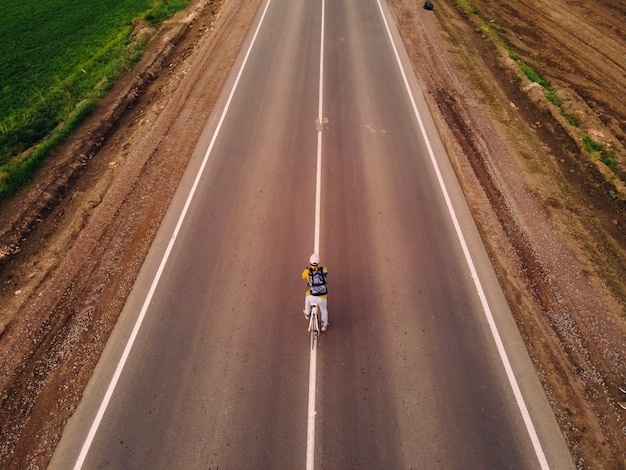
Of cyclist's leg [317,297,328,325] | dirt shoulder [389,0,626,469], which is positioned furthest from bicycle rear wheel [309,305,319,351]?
dirt shoulder [389,0,626,469]

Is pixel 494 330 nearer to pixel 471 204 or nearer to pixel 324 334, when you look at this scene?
pixel 324 334

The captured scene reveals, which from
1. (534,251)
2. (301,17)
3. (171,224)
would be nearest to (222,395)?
(171,224)

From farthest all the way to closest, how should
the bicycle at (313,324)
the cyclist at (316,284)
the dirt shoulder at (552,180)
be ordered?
the bicycle at (313,324), the dirt shoulder at (552,180), the cyclist at (316,284)

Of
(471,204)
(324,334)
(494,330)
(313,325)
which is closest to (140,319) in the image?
(313,325)

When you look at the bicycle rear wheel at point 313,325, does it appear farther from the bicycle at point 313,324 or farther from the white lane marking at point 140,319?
the white lane marking at point 140,319

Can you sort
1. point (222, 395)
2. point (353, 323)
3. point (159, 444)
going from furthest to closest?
point (353, 323) < point (222, 395) < point (159, 444)

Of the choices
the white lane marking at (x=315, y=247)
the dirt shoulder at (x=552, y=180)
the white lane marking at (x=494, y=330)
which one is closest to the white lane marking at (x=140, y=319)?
the white lane marking at (x=315, y=247)

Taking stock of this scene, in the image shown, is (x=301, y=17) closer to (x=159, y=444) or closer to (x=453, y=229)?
(x=453, y=229)
